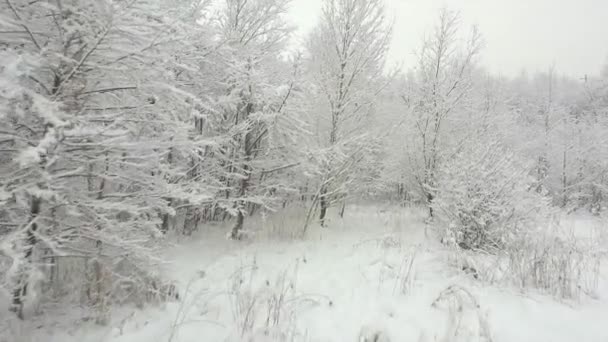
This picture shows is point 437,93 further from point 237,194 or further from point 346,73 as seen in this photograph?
point 237,194

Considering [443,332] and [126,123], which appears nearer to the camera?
[443,332]

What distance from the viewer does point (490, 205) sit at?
Result: 16.8ft

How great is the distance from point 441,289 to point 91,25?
15.8 ft

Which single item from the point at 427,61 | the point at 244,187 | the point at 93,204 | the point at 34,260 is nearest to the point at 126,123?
the point at 93,204

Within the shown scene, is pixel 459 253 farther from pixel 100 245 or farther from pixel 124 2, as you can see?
pixel 124 2

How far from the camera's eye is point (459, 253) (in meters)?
4.36

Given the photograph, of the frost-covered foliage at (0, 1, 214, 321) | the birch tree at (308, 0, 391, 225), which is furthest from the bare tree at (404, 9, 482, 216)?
the frost-covered foliage at (0, 1, 214, 321)

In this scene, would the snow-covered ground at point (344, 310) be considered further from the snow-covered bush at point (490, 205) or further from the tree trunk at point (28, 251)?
the snow-covered bush at point (490, 205)

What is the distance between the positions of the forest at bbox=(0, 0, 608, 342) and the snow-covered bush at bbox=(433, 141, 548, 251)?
36 mm

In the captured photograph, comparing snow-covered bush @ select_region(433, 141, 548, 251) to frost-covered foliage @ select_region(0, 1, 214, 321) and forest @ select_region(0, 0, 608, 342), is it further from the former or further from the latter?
frost-covered foliage @ select_region(0, 1, 214, 321)

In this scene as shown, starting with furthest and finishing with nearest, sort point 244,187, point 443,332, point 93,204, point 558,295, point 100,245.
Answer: point 244,187 < point 100,245 < point 558,295 < point 93,204 < point 443,332

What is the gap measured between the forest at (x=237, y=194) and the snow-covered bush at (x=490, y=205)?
0.04 m

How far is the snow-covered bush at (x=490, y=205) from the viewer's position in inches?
200

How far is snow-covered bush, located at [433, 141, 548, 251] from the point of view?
5090 millimetres
